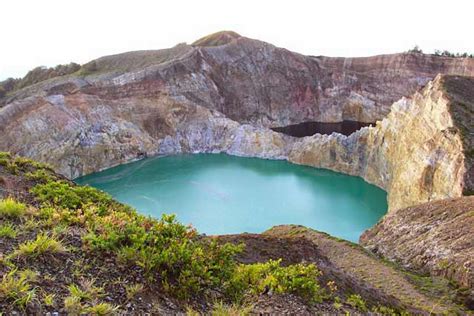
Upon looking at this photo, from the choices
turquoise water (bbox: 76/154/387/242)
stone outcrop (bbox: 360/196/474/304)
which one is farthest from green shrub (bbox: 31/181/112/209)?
turquoise water (bbox: 76/154/387/242)

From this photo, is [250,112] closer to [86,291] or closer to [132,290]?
[132,290]

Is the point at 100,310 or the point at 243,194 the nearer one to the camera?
the point at 100,310

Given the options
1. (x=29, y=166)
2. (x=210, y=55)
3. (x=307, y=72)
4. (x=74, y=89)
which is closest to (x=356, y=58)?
(x=307, y=72)

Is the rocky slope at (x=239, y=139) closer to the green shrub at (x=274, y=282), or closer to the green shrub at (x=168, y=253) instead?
the green shrub at (x=274, y=282)

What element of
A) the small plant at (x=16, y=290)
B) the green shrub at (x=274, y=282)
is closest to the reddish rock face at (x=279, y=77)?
the green shrub at (x=274, y=282)

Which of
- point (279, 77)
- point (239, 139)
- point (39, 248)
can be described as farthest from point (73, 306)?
point (279, 77)

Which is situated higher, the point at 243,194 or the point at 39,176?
the point at 39,176
